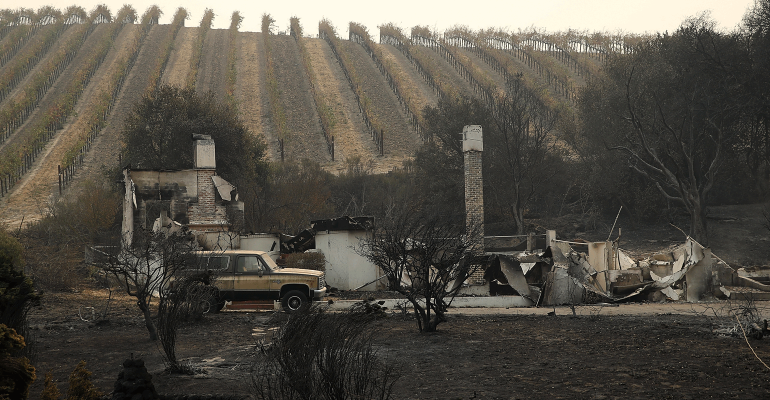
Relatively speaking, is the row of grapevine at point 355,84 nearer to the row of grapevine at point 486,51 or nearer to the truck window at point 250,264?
the row of grapevine at point 486,51

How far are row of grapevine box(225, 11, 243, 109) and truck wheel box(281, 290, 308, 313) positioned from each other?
3922 cm

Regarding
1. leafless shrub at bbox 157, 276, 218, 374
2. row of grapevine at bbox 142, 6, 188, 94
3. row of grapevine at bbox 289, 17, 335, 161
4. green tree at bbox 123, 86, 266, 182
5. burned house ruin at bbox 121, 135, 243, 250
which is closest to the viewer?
leafless shrub at bbox 157, 276, 218, 374

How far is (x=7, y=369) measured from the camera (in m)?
4.29

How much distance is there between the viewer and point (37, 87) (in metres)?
51.8

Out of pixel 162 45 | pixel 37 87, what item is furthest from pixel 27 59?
pixel 162 45

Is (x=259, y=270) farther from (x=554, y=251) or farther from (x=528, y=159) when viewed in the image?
(x=528, y=159)

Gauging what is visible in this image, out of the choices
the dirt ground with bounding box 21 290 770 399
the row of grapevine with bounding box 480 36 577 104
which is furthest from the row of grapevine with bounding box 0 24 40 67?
the dirt ground with bounding box 21 290 770 399

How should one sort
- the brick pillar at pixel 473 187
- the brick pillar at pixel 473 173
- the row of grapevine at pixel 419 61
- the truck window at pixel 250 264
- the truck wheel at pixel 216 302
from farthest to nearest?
the row of grapevine at pixel 419 61 < the brick pillar at pixel 473 187 < the brick pillar at pixel 473 173 < the truck window at pixel 250 264 < the truck wheel at pixel 216 302

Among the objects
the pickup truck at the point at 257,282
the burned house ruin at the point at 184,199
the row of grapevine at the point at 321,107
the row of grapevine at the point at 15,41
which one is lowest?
the pickup truck at the point at 257,282

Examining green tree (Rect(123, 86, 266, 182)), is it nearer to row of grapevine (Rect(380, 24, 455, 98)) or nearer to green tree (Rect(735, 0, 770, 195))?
green tree (Rect(735, 0, 770, 195))

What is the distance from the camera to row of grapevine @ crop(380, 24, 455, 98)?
196 feet

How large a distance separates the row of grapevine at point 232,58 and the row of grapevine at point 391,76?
1525cm

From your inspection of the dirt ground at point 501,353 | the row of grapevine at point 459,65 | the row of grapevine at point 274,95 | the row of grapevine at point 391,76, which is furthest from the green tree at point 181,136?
the row of grapevine at point 459,65

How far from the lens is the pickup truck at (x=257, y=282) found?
1520 cm
